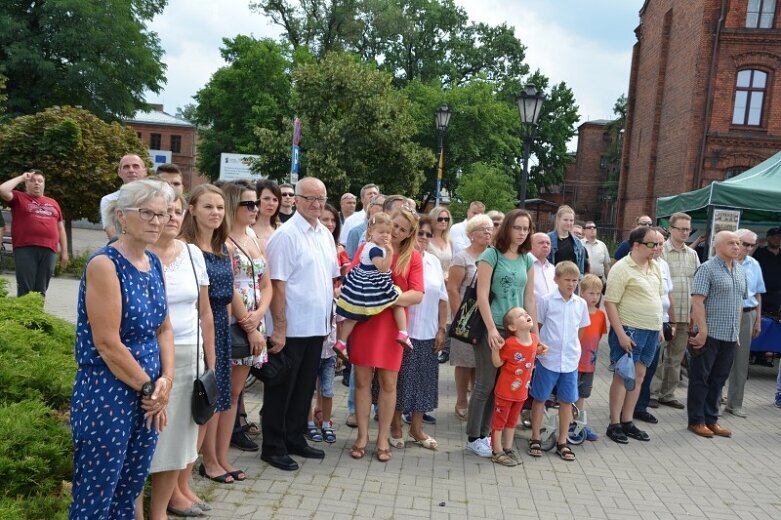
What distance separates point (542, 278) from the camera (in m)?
6.13

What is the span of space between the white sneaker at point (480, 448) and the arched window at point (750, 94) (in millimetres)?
25074

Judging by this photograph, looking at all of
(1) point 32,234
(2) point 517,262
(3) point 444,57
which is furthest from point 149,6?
(2) point 517,262

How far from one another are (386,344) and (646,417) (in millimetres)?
3547

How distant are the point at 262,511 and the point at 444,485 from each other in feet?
4.58

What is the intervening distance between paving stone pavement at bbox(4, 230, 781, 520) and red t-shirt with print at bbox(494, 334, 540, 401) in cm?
61

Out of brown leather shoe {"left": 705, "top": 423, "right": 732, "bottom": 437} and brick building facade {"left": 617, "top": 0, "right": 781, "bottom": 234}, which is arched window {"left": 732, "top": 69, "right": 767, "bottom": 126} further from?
brown leather shoe {"left": 705, "top": 423, "right": 732, "bottom": 437}

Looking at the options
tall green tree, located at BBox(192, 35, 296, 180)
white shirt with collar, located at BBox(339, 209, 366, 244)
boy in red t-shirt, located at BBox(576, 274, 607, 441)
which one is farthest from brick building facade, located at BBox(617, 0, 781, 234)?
boy in red t-shirt, located at BBox(576, 274, 607, 441)

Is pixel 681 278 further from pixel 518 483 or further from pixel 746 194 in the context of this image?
pixel 518 483

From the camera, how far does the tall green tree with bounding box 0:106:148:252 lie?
46.9 feet

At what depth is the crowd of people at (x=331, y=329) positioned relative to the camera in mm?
2863

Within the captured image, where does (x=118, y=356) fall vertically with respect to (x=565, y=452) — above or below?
above

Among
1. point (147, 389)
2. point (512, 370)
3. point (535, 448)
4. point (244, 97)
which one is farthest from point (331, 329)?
point (244, 97)

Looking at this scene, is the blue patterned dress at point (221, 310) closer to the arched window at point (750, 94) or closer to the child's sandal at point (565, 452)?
the child's sandal at point (565, 452)

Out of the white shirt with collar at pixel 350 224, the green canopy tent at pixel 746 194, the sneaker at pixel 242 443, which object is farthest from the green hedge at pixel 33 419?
the green canopy tent at pixel 746 194
